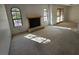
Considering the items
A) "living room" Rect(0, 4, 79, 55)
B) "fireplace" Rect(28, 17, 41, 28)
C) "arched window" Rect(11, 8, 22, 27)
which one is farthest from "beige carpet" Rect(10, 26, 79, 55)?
"arched window" Rect(11, 8, 22, 27)

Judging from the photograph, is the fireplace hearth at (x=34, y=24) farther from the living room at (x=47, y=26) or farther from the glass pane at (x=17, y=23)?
the glass pane at (x=17, y=23)

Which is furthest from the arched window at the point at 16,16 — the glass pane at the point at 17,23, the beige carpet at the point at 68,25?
the beige carpet at the point at 68,25

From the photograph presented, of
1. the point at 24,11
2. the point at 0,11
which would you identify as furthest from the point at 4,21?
the point at 24,11

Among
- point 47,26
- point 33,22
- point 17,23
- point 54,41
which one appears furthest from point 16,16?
point 54,41

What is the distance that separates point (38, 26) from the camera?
1.58 metres

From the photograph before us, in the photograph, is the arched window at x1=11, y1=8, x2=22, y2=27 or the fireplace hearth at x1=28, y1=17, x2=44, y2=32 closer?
the arched window at x1=11, y1=8, x2=22, y2=27

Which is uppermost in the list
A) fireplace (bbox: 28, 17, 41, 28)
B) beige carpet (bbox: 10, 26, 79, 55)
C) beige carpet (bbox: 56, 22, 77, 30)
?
fireplace (bbox: 28, 17, 41, 28)

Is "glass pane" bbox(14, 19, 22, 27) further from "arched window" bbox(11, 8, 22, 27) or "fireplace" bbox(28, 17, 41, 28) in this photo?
"fireplace" bbox(28, 17, 41, 28)

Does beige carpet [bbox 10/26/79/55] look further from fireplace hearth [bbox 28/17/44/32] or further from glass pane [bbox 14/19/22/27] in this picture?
glass pane [bbox 14/19/22/27]

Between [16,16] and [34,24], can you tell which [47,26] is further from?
[16,16]

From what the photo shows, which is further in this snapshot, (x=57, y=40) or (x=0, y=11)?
(x=57, y=40)

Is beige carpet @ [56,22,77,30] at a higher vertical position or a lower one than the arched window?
lower

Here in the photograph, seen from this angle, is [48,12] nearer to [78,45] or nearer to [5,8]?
[5,8]
